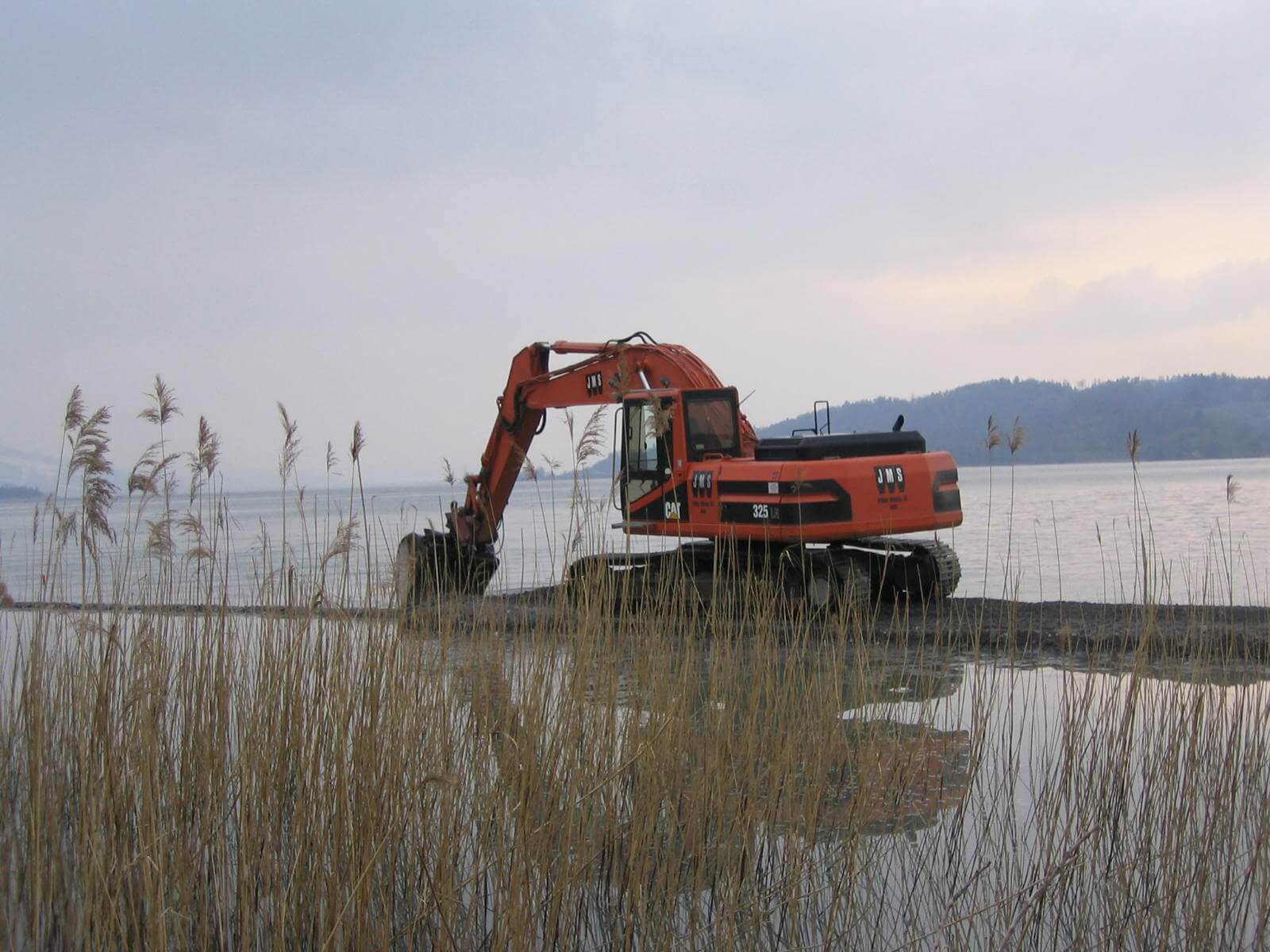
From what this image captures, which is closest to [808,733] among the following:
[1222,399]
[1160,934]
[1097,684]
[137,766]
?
[1160,934]

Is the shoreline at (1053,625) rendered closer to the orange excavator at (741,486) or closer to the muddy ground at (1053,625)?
the muddy ground at (1053,625)

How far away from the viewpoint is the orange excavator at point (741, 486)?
9.57 meters

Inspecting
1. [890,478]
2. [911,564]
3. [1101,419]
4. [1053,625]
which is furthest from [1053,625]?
[1101,419]

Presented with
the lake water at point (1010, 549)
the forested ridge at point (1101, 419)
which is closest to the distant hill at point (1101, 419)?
the forested ridge at point (1101, 419)

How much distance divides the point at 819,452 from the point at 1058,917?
702 centimetres

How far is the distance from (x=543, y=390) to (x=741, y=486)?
284 centimetres

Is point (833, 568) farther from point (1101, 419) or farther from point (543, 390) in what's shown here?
point (1101, 419)

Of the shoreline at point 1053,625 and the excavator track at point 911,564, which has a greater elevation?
the excavator track at point 911,564

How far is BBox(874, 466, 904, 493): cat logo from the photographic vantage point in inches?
380

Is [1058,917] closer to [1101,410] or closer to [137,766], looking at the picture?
[137,766]

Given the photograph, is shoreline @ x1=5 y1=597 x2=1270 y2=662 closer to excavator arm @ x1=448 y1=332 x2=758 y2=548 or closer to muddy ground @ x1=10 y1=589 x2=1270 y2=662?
muddy ground @ x1=10 y1=589 x2=1270 y2=662

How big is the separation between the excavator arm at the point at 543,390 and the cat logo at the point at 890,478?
A: 5.10ft

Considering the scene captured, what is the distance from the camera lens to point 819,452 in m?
10.1

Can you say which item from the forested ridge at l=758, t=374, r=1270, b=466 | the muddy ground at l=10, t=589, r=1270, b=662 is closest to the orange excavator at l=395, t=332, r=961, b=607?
the muddy ground at l=10, t=589, r=1270, b=662
